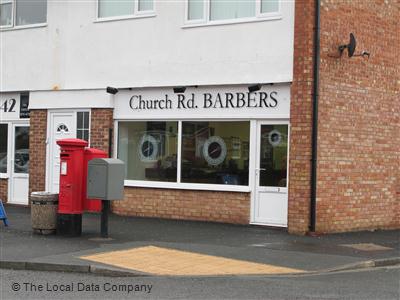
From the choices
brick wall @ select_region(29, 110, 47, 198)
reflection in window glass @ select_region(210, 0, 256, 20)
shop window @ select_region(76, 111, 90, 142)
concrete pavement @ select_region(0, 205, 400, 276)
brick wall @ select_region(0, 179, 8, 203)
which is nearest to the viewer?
concrete pavement @ select_region(0, 205, 400, 276)

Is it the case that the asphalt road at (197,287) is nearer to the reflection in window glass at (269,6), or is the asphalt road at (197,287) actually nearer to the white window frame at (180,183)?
the white window frame at (180,183)

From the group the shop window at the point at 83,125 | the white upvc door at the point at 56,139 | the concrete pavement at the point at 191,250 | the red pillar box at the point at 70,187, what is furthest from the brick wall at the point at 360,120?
the white upvc door at the point at 56,139

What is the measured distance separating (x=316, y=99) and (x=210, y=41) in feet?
Answer: 9.53

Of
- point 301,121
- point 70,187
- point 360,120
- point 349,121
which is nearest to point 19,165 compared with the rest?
point 70,187

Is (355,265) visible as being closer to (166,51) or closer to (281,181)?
(281,181)

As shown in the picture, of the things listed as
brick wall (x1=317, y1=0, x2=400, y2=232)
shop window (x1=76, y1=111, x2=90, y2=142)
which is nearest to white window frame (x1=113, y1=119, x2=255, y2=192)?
shop window (x1=76, y1=111, x2=90, y2=142)

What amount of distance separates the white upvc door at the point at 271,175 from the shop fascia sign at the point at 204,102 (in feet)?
1.33

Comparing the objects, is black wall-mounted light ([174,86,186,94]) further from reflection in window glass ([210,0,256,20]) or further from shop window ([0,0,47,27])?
shop window ([0,0,47,27])

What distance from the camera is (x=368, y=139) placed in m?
14.2

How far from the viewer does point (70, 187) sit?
1193 centimetres

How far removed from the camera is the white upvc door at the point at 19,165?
17.6m

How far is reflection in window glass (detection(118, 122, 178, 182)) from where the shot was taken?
15.3m

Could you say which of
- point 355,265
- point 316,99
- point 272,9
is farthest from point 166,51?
point 355,265

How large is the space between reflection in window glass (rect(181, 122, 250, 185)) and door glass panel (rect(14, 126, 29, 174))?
16.4ft
